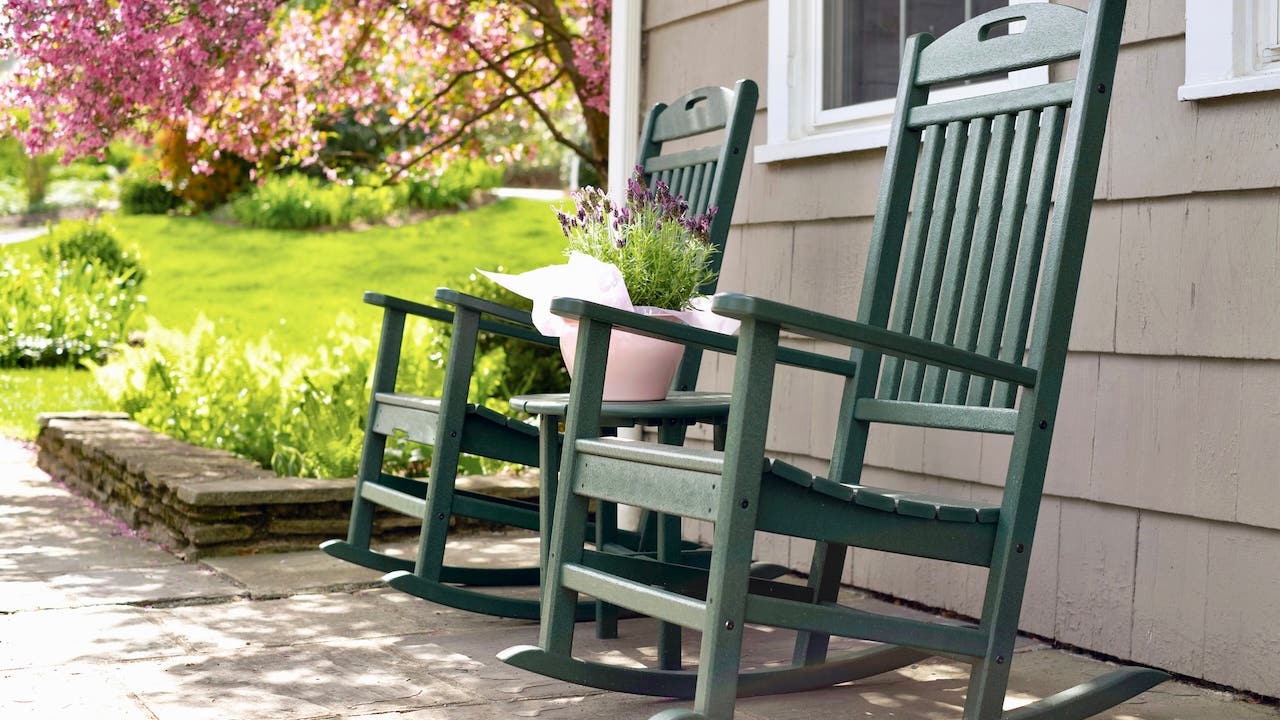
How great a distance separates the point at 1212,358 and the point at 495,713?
1.36 meters

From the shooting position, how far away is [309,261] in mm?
11508

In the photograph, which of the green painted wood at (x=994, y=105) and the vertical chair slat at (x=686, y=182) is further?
the vertical chair slat at (x=686, y=182)

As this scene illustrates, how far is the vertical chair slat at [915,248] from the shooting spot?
226 centimetres

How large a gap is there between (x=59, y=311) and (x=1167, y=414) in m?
6.82

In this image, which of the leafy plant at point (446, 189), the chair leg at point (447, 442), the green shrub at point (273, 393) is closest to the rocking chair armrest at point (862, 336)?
the chair leg at point (447, 442)

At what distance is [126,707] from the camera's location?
208 cm

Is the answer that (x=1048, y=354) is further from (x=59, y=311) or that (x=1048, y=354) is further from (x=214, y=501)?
(x=59, y=311)

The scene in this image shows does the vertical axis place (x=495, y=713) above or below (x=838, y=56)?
below

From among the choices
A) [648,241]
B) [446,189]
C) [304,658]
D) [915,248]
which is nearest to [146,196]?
[446,189]

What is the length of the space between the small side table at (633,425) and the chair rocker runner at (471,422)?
0.5 inches

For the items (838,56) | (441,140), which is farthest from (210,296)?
(838,56)

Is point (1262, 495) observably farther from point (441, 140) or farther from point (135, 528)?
point (441, 140)

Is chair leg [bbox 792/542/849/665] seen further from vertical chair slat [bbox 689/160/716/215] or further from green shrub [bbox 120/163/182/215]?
green shrub [bbox 120/163/182/215]

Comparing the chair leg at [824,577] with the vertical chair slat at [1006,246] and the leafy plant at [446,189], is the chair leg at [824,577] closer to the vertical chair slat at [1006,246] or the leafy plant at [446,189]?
the vertical chair slat at [1006,246]
